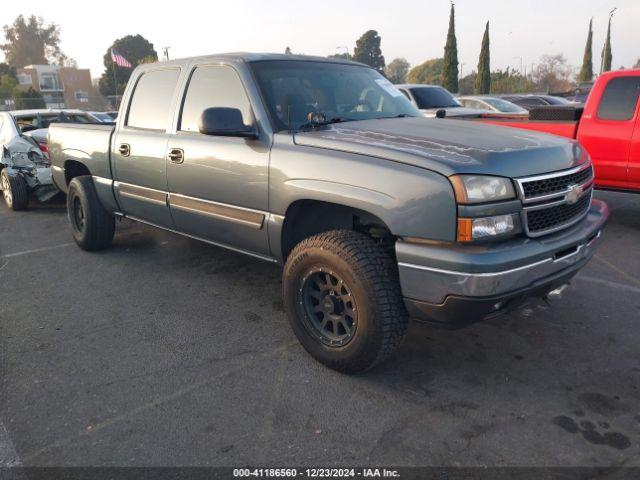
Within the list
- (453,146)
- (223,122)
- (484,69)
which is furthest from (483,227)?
(484,69)

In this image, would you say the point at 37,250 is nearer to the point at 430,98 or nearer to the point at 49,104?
the point at 430,98

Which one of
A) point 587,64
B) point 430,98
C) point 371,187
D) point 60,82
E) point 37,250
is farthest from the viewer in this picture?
point 60,82

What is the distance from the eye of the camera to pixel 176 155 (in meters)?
3.94

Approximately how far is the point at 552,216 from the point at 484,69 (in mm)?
37751

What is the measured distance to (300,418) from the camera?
265 cm

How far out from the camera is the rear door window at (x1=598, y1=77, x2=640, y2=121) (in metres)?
5.85

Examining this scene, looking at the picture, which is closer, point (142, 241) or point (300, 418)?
point (300, 418)

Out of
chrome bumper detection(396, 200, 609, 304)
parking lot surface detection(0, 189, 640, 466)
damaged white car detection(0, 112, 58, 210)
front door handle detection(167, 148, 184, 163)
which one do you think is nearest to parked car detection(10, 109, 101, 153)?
damaged white car detection(0, 112, 58, 210)

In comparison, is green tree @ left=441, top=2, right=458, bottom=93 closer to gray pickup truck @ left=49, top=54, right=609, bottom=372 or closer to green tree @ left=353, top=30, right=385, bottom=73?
gray pickup truck @ left=49, top=54, right=609, bottom=372

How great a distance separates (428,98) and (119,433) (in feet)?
30.9

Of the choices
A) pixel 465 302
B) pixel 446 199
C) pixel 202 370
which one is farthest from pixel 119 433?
pixel 446 199

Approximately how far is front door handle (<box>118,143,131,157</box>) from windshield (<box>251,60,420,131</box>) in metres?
1.54

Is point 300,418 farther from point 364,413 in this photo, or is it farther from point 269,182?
point 269,182

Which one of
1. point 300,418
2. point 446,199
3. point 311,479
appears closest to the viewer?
point 311,479
